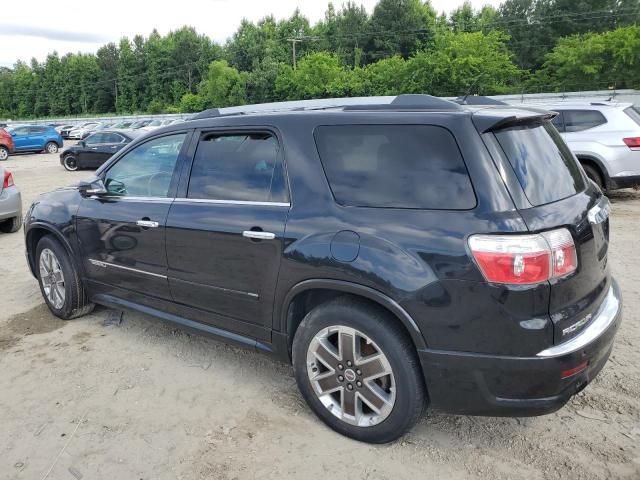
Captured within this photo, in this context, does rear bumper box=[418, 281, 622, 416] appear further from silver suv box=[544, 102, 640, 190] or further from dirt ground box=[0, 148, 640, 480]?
silver suv box=[544, 102, 640, 190]

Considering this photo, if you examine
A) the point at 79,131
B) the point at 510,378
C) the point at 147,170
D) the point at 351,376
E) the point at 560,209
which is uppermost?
the point at 147,170

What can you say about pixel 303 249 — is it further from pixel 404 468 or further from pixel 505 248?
pixel 404 468

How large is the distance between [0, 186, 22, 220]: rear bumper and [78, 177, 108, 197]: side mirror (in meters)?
5.13

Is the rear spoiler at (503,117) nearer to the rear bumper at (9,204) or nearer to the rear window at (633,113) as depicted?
the rear window at (633,113)

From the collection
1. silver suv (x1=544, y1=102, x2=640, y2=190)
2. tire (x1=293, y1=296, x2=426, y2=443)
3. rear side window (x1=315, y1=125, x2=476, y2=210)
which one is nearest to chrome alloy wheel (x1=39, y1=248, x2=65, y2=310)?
tire (x1=293, y1=296, x2=426, y2=443)

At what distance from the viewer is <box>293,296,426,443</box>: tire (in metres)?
2.58

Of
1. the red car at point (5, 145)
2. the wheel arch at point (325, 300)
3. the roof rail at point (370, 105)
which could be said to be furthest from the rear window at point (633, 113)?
the red car at point (5, 145)

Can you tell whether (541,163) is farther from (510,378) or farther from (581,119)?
(581,119)

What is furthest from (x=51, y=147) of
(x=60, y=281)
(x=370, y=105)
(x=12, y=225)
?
(x=370, y=105)

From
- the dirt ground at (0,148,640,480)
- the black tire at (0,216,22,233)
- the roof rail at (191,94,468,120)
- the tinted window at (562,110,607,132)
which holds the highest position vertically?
the roof rail at (191,94,468,120)

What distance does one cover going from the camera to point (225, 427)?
3023 millimetres

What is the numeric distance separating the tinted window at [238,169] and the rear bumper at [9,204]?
632 cm

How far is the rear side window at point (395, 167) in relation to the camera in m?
2.47

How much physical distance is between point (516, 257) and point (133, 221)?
2701mm
